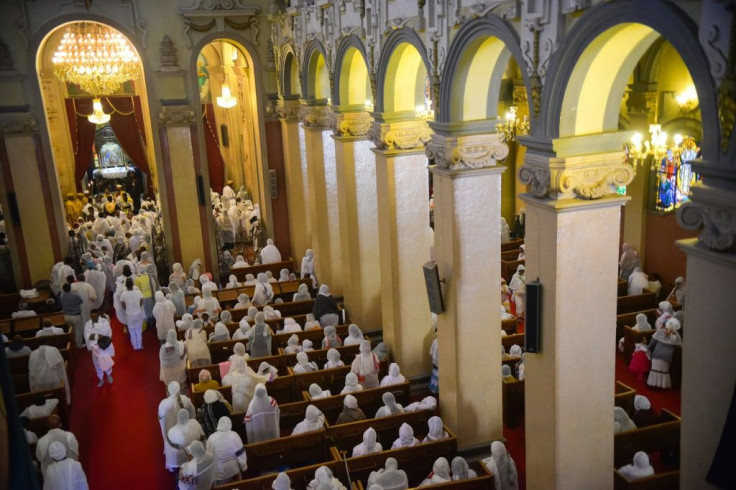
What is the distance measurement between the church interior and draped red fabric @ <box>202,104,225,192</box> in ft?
3.89

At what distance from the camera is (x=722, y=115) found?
4.72 m

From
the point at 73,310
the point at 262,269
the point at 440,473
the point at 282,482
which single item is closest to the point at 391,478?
the point at 440,473

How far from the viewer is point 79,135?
79.5ft

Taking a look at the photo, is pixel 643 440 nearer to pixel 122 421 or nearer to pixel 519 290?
pixel 519 290

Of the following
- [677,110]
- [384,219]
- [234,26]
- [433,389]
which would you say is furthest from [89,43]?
[677,110]

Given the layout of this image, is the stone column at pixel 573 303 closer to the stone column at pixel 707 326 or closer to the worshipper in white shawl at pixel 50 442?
the stone column at pixel 707 326

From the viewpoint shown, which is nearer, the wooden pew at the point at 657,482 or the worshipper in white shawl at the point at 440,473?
the wooden pew at the point at 657,482

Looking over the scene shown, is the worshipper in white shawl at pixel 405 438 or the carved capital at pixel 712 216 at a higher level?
the carved capital at pixel 712 216

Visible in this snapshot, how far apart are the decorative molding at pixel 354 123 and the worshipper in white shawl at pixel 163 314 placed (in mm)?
5358

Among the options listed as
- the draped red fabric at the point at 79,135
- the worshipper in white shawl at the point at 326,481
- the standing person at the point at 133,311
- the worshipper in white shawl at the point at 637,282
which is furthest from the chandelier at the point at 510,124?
the draped red fabric at the point at 79,135

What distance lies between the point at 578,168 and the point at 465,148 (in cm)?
247

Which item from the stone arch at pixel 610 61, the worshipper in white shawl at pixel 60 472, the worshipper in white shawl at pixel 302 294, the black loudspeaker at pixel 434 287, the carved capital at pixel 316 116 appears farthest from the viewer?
the carved capital at pixel 316 116

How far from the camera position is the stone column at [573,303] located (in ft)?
22.5

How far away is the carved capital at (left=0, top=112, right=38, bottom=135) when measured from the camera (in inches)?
659
